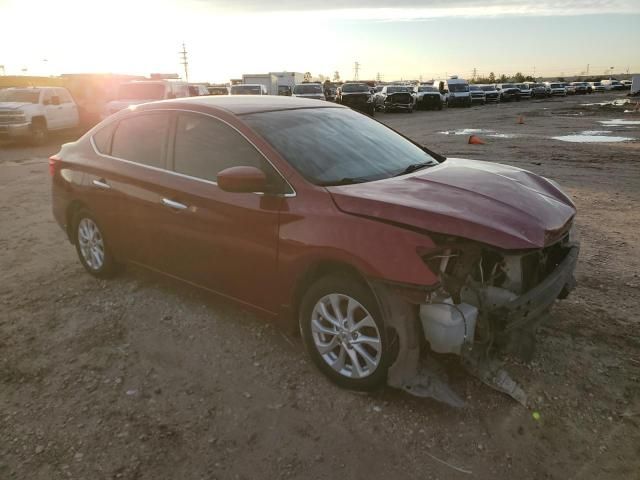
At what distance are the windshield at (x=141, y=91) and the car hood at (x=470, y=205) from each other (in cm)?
1434

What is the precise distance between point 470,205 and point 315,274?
3.33 feet

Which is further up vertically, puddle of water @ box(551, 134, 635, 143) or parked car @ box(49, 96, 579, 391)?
parked car @ box(49, 96, 579, 391)

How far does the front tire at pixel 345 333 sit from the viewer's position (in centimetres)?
299

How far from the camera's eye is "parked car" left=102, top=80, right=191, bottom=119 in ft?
52.4

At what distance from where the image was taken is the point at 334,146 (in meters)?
3.75

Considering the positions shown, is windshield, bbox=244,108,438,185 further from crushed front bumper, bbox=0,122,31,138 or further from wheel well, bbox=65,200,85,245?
crushed front bumper, bbox=0,122,31,138

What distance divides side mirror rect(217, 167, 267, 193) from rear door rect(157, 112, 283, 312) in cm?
13

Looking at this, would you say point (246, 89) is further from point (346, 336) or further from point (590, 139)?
point (346, 336)

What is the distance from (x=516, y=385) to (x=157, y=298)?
9.98ft

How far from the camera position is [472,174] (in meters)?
3.69

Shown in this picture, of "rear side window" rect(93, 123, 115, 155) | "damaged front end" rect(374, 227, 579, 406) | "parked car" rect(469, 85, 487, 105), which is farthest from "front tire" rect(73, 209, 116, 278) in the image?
"parked car" rect(469, 85, 487, 105)

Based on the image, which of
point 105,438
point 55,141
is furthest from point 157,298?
point 55,141

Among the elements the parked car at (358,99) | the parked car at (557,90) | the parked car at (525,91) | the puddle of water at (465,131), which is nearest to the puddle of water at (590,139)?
the puddle of water at (465,131)

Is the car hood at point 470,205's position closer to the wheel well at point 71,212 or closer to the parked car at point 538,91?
the wheel well at point 71,212
